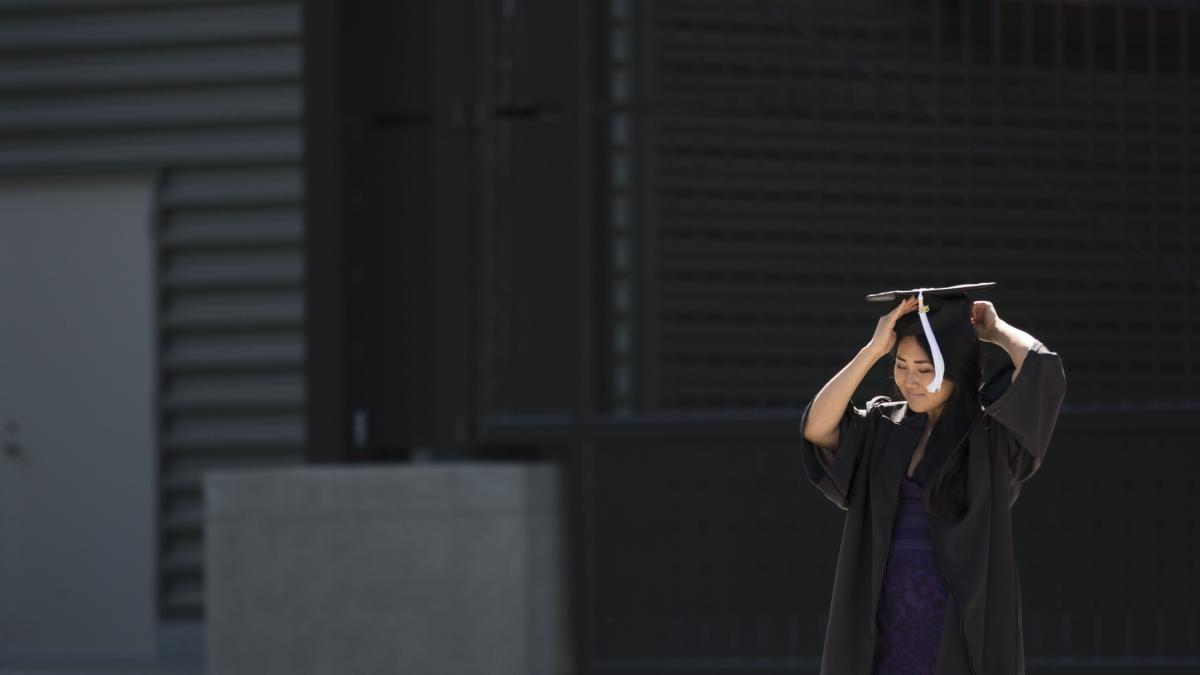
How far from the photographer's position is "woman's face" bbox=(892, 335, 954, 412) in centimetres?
421

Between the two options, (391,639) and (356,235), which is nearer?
(391,639)

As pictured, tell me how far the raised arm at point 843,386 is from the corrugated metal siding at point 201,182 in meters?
4.85

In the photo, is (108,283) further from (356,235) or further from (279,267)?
(356,235)

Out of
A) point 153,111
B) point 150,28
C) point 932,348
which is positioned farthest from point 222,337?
point 932,348

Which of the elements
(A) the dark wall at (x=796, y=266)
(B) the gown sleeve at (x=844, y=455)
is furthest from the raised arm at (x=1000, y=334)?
(A) the dark wall at (x=796, y=266)

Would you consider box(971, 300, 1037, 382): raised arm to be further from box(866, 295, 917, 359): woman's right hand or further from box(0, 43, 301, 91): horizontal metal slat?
box(0, 43, 301, 91): horizontal metal slat

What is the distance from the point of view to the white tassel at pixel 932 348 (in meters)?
4.15

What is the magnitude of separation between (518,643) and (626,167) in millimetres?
1876

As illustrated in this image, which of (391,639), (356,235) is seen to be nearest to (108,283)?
(356,235)

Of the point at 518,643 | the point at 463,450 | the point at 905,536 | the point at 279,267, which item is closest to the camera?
the point at 905,536

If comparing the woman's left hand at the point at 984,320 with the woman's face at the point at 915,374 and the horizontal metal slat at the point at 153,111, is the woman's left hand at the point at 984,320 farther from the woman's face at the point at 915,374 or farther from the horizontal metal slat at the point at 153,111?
the horizontal metal slat at the point at 153,111

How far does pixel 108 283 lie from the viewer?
9.19 m

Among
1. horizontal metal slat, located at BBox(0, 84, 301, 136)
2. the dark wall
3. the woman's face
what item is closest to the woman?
the woman's face

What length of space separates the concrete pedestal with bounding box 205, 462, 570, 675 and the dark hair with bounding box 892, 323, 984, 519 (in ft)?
11.0
